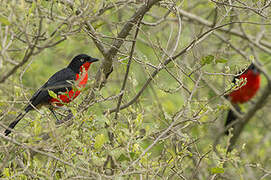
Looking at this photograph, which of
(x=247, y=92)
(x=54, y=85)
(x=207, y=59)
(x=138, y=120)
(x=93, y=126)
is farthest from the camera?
(x=247, y=92)

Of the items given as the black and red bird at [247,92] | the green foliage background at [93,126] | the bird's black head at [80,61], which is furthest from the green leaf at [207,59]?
the black and red bird at [247,92]

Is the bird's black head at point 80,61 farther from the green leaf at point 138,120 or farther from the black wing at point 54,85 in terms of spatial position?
the green leaf at point 138,120

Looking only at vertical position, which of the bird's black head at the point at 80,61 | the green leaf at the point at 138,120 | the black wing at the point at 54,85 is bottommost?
the green leaf at the point at 138,120

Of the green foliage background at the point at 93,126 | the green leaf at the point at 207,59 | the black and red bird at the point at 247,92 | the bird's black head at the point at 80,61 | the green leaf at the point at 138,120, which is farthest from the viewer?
the black and red bird at the point at 247,92

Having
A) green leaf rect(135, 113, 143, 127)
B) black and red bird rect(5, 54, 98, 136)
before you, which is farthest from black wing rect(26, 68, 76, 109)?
green leaf rect(135, 113, 143, 127)

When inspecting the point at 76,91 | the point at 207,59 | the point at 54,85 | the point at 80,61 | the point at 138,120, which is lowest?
the point at 138,120

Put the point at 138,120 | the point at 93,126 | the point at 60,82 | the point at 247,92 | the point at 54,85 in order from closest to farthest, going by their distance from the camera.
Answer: the point at 138,120 < the point at 93,126 < the point at 54,85 < the point at 60,82 < the point at 247,92

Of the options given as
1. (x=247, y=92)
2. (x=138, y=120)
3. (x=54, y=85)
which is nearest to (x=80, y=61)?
(x=54, y=85)

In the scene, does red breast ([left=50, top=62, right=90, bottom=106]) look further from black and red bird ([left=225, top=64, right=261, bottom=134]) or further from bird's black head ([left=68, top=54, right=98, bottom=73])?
black and red bird ([left=225, top=64, right=261, bottom=134])

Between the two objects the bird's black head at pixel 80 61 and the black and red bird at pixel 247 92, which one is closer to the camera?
the bird's black head at pixel 80 61

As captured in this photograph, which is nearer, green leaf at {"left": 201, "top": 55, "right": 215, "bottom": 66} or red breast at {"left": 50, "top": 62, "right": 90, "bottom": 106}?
red breast at {"left": 50, "top": 62, "right": 90, "bottom": 106}

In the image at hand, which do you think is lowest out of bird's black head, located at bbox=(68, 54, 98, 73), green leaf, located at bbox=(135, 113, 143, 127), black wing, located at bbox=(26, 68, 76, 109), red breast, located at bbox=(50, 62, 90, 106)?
green leaf, located at bbox=(135, 113, 143, 127)

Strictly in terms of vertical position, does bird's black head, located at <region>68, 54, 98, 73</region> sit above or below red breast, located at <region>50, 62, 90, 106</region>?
above

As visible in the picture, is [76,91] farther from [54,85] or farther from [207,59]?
[54,85]
